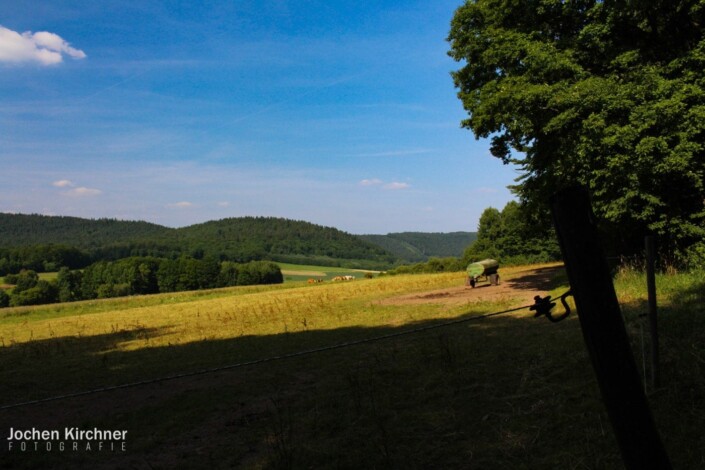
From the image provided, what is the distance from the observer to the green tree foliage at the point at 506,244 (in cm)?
5488

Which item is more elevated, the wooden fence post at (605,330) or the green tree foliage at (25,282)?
the green tree foliage at (25,282)

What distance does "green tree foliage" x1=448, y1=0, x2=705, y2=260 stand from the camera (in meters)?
12.7

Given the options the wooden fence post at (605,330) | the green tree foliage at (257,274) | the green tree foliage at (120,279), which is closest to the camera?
the wooden fence post at (605,330)

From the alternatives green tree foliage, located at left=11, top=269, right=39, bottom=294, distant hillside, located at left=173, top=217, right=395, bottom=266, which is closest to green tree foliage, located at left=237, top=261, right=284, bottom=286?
green tree foliage, located at left=11, top=269, right=39, bottom=294

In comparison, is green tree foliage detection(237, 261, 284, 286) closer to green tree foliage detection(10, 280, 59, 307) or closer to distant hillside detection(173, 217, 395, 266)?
green tree foliage detection(10, 280, 59, 307)

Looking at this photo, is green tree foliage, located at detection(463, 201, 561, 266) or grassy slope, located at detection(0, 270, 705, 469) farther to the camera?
green tree foliage, located at detection(463, 201, 561, 266)

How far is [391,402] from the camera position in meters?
6.70

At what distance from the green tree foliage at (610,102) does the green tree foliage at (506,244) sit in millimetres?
37312

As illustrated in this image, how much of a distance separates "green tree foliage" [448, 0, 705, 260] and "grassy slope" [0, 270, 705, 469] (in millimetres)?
3100

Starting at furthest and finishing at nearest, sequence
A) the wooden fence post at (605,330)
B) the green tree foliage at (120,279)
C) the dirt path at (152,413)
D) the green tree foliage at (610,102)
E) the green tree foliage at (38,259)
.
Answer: the green tree foliage at (38,259), the green tree foliage at (120,279), the green tree foliage at (610,102), the dirt path at (152,413), the wooden fence post at (605,330)

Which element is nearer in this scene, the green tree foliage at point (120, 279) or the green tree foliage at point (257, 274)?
the green tree foliage at point (120, 279)

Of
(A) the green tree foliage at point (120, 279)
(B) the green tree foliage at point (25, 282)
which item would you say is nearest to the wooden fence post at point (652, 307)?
(A) the green tree foliage at point (120, 279)

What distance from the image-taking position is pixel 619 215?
46.1ft

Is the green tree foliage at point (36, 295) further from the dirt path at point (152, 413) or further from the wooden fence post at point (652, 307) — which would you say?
the wooden fence post at point (652, 307)
